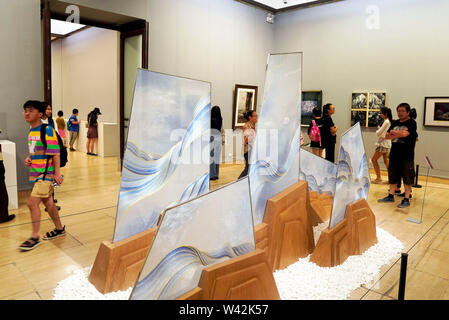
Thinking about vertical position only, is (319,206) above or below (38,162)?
below

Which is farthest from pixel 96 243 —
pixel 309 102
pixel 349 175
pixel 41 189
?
pixel 309 102

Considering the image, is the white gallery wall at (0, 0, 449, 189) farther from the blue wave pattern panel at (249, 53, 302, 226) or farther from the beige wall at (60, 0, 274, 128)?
the blue wave pattern panel at (249, 53, 302, 226)

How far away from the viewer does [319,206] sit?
5.09 m

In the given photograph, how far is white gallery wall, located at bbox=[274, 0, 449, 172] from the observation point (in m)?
8.61

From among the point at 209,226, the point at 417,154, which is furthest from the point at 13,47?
the point at 417,154

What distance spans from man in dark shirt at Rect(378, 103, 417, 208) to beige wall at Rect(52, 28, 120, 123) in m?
7.78

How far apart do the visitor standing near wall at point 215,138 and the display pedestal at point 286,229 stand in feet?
13.5

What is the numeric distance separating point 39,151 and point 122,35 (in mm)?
5271

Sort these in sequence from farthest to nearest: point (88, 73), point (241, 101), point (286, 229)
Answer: point (88, 73)
point (241, 101)
point (286, 229)

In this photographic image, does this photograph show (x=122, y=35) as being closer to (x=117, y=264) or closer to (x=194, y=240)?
(x=117, y=264)

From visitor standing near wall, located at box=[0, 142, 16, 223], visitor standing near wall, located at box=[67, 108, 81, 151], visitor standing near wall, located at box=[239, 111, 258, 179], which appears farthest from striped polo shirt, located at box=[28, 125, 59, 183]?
visitor standing near wall, located at box=[67, 108, 81, 151]

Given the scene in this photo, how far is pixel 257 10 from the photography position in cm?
1083
